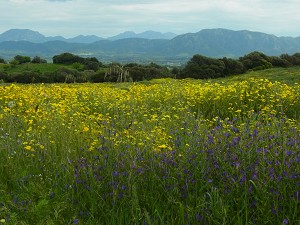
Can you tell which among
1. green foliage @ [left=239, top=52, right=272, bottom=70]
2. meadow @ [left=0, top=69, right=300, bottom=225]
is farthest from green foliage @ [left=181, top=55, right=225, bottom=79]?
meadow @ [left=0, top=69, right=300, bottom=225]

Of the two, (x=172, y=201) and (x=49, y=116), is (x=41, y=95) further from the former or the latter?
(x=172, y=201)

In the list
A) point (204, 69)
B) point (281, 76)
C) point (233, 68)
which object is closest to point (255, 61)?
point (233, 68)

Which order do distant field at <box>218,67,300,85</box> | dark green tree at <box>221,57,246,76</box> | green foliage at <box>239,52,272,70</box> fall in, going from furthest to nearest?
1. green foliage at <box>239,52,272,70</box>
2. dark green tree at <box>221,57,246,76</box>
3. distant field at <box>218,67,300,85</box>

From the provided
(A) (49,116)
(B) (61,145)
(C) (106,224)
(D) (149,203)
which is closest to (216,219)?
(D) (149,203)

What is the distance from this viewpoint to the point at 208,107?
990cm

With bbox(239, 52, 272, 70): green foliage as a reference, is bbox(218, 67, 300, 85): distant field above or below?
below

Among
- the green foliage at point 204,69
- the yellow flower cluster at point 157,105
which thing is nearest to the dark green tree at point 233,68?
the green foliage at point 204,69

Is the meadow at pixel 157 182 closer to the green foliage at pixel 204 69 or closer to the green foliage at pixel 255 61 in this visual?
the green foliage at pixel 204 69

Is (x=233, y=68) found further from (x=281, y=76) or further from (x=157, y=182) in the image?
(x=157, y=182)

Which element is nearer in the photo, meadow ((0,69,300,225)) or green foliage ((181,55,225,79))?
meadow ((0,69,300,225))

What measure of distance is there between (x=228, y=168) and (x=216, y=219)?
0.70 meters

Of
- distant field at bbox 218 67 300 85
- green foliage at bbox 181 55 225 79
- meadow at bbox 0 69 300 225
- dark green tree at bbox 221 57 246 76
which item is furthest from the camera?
green foliage at bbox 181 55 225 79

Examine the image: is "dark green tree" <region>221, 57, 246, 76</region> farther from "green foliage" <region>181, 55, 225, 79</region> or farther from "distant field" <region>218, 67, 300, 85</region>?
"distant field" <region>218, 67, 300, 85</region>

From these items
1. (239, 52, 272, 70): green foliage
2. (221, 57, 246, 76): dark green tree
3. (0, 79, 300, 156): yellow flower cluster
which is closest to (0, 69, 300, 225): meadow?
(0, 79, 300, 156): yellow flower cluster
